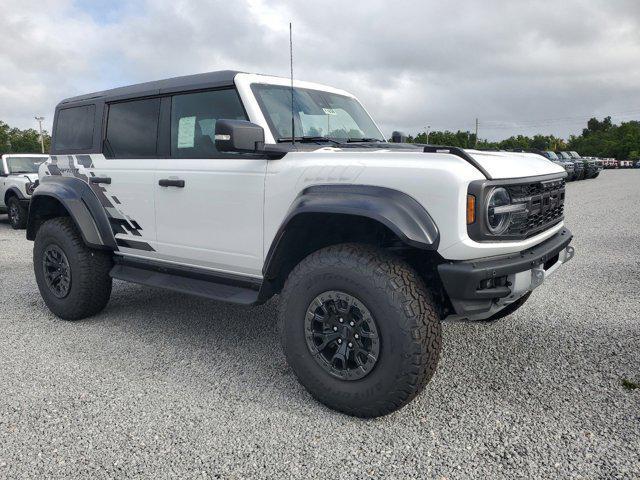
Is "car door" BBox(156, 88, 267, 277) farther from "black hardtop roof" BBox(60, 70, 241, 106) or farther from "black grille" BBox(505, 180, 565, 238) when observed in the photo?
"black grille" BBox(505, 180, 565, 238)

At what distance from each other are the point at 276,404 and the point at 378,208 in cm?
128

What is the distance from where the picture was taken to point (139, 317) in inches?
180

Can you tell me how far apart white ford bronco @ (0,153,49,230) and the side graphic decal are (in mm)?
7287

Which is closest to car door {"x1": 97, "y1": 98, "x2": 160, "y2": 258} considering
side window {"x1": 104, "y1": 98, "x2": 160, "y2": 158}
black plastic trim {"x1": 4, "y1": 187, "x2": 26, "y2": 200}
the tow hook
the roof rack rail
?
side window {"x1": 104, "y1": 98, "x2": 160, "y2": 158}

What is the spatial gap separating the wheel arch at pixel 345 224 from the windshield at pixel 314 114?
70 cm

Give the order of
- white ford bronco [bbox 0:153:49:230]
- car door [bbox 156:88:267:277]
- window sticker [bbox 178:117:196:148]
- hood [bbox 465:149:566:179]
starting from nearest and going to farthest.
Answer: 1. hood [bbox 465:149:566:179]
2. car door [bbox 156:88:267:277]
3. window sticker [bbox 178:117:196:148]
4. white ford bronco [bbox 0:153:49:230]

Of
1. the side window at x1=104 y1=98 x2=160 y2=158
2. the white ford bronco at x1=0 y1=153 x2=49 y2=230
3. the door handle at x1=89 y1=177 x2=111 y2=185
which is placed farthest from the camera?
the white ford bronco at x1=0 y1=153 x2=49 y2=230

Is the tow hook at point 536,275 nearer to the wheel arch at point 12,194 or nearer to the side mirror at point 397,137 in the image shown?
the side mirror at point 397,137

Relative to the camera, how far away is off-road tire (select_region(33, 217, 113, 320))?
423 cm

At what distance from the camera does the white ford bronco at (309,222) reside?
255cm

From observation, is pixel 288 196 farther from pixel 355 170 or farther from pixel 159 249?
pixel 159 249

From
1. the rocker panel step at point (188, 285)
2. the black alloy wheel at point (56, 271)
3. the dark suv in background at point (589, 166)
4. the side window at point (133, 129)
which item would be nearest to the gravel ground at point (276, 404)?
the black alloy wheel at point (56, 271)

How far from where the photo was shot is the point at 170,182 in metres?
3.57

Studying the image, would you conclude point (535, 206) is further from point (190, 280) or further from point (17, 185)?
point (17, 185)
